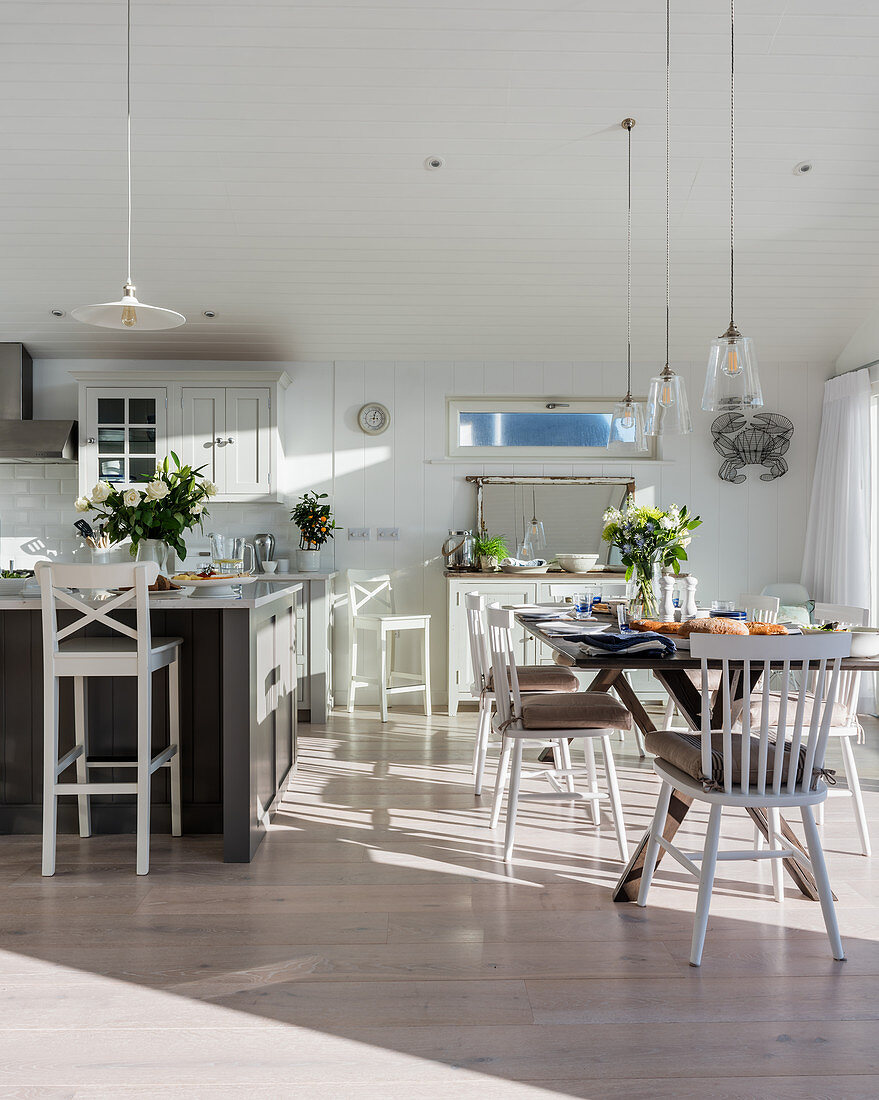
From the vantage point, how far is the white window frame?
19.8 ft

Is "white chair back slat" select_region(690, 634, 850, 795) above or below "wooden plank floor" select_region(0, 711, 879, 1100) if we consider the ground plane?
above

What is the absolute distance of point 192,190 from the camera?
4.39m

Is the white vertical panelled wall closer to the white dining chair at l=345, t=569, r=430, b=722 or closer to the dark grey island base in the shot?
the white dining chair at l=345, t=569, r=430, b=722

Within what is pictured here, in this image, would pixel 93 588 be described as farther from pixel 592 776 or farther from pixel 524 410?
pixel 524 410

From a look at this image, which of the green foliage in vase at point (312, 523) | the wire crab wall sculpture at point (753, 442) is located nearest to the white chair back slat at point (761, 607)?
the wire crab wall sculpture at point (753, 442)

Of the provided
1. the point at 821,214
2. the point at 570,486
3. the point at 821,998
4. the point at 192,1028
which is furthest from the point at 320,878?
the point at 821,214

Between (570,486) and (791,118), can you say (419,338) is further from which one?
(791,118)

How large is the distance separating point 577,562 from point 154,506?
3057 millimetres

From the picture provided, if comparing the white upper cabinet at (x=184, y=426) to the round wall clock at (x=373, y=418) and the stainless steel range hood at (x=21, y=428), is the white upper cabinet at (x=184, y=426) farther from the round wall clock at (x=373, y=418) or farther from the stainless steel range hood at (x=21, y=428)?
the round wall clock at (x=373, y=418)

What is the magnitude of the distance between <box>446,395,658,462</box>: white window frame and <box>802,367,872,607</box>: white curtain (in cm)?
119

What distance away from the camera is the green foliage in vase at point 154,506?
131 inches

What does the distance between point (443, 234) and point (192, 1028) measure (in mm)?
4047

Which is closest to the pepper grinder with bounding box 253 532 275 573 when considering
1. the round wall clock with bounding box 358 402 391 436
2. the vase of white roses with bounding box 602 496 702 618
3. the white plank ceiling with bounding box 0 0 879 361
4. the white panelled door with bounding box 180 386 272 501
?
the white panelled door with bounding box 180 386 272 501

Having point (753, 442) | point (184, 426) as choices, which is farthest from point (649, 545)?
point (184, 426)
